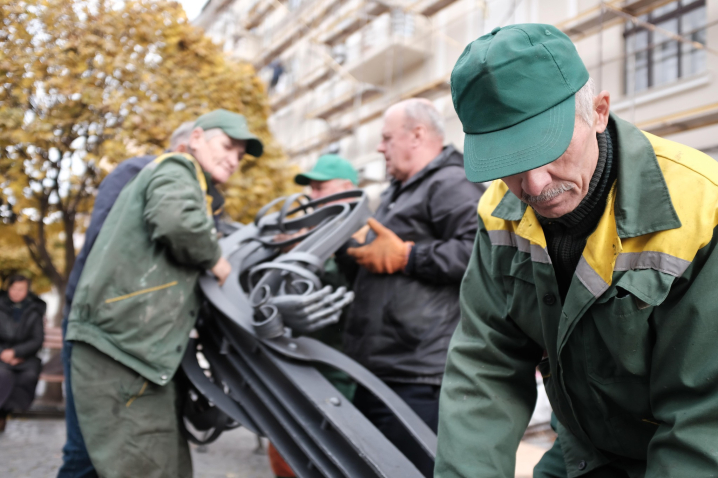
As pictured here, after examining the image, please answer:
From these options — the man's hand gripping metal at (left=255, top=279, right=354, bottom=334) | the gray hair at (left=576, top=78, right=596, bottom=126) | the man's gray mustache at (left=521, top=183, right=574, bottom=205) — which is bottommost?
the man's hand gripping metal at (left=255, top=279, right=354, bottom=334)

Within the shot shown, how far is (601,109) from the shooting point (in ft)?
4.05

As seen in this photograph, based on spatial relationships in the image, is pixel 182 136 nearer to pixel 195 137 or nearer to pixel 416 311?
pixel 195 137

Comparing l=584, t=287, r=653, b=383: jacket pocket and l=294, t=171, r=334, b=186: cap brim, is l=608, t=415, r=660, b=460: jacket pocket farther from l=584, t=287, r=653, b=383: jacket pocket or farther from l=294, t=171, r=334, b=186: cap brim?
l=294, t=171, r=334, b=186: cap brim

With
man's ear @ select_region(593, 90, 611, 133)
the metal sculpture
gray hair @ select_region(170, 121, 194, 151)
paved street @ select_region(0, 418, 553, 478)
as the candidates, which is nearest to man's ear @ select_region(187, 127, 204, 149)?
gray hair @ select_region(170, 121, 194, 151)

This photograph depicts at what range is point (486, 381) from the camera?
1.49 meters

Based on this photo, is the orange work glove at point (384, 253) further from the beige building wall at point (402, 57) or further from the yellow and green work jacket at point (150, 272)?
the beige building wall at point (402, 57)

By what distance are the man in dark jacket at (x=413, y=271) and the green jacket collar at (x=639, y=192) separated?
1.14m

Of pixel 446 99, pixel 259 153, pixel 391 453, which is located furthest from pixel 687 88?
pixel 391 453

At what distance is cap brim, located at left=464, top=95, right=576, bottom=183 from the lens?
45.0 inches

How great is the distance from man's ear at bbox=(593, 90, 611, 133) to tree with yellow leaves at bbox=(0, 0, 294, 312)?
15.1 ft

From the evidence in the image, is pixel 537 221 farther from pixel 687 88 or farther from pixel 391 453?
pixel 687 88

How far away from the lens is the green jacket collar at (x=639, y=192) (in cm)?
117

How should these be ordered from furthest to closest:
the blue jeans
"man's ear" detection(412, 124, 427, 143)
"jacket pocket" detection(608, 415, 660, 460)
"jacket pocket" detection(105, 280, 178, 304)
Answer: "man's ear" detection(412, 124, 427, 143) < the blue jeans < "jacket pocket" detection(105, 280, 178, 304) < "jacket pocket" detection(608, 415, 660, 460)

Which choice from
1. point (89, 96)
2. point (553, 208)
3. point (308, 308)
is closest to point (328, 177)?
point (308, 308)
